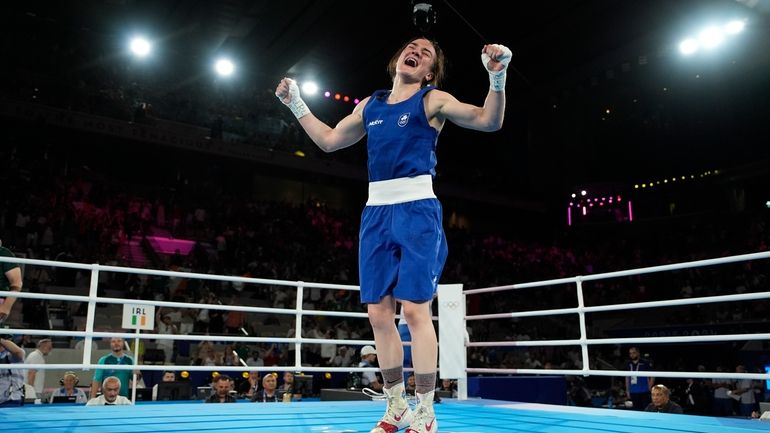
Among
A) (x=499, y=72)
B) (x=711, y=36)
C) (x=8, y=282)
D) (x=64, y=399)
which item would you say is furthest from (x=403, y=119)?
(x=711, y=36)

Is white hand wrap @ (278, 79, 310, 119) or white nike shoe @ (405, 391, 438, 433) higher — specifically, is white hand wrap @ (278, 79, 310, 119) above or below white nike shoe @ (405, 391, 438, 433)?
above

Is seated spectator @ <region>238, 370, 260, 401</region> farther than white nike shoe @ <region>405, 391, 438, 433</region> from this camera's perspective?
Yes

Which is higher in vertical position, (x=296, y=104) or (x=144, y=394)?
(x=296, y=104)

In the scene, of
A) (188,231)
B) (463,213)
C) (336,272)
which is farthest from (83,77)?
(463,213)

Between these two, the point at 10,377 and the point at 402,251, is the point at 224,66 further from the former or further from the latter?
the point at 402,251

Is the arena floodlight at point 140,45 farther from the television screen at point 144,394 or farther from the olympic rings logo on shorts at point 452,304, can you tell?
the olympic rings logo on shorts at point 452,304

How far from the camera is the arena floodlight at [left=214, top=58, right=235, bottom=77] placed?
15.5m

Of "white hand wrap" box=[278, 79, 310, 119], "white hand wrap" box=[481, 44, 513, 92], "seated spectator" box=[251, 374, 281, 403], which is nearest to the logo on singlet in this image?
"white hand wrap" box=[481, 44, 513, 92]

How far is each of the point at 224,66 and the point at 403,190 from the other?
14476 mm

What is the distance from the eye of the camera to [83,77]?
1469 cm

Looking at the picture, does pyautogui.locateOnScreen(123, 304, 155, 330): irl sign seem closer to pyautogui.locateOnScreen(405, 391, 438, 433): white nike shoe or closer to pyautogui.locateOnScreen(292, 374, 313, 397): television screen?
pyautogui.locateOnScreen(292, 374, 313, 397): television screen

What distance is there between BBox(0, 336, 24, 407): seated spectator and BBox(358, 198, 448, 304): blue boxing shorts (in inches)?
150

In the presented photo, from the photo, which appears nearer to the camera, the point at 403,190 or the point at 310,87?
the point at 403,190

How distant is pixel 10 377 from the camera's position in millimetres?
4812
